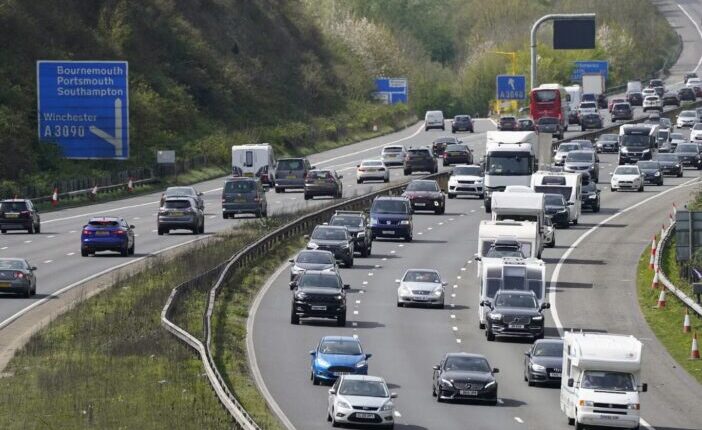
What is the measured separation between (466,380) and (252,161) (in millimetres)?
61646

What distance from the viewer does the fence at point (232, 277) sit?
35.2 m

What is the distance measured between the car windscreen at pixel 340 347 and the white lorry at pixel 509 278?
10918 millimetres

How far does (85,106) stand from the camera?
94562 millimetres

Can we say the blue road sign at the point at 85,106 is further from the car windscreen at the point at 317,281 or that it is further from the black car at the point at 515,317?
the black car at the point at 515,317

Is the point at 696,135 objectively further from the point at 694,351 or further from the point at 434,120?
the point at 694,351

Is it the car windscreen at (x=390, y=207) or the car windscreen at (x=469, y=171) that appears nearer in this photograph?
the car windscreen at (x=390, y=207)

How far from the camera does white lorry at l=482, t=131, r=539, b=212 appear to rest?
8294cm

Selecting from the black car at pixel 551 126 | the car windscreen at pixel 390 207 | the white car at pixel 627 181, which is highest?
the black car at pixel 551 126

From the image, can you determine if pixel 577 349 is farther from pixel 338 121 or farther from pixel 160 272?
pixel 338 121

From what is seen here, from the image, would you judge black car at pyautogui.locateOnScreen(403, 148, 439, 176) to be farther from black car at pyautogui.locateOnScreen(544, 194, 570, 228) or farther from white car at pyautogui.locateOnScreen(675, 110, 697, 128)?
white car at pyautogui.locateOnScreen(675, 110, 697, 128)

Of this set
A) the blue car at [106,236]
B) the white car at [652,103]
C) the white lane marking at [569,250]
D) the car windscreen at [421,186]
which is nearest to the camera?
the white lane marking at [569,250]

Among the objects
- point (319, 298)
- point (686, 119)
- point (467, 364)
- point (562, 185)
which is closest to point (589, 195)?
point (562, 185)

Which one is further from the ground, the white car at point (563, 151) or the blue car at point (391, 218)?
the white car at point (563, 151)

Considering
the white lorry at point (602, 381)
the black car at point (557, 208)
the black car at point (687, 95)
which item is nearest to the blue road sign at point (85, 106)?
the black car at point (557, 208)
